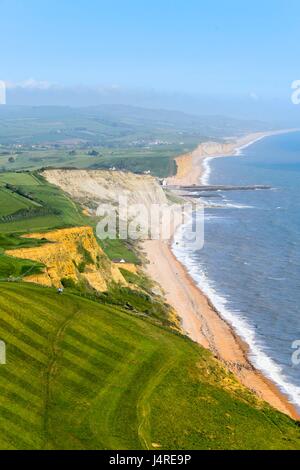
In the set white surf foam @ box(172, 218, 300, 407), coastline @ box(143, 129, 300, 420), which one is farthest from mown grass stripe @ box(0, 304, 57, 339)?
white surf foam @ box(172, 218, 300, 407)

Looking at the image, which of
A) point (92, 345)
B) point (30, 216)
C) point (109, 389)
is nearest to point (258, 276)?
point (30, 216)

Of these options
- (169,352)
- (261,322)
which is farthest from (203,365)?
(261,322)

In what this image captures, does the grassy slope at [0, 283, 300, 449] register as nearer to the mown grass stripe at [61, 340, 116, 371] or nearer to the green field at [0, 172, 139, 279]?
the mown grass stripe at [61, 340, 116, 371]

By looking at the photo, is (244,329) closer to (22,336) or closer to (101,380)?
(101,380)

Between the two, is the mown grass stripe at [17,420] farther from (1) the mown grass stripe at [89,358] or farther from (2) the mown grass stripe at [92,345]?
(2) the mown grass stripe at [92,345]
